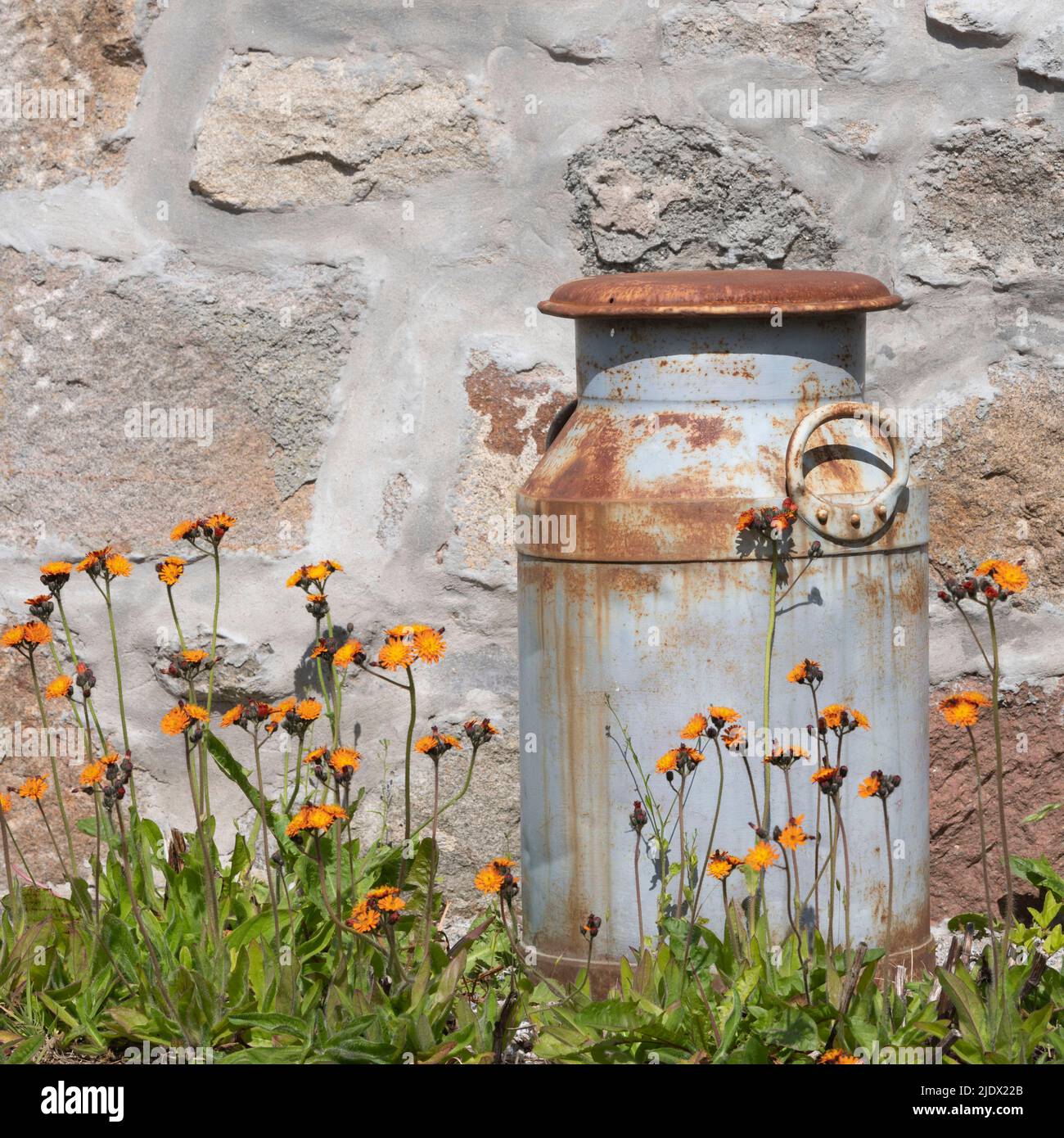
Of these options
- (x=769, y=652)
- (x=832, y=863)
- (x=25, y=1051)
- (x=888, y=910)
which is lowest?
(x=25, y=1051)

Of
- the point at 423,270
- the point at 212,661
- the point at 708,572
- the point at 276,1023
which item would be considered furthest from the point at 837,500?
the point at 276,1023

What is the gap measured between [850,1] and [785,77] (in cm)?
16

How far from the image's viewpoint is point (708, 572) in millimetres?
2104

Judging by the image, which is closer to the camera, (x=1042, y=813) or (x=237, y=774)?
(x=237, y=774)

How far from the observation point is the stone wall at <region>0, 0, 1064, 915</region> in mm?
2412

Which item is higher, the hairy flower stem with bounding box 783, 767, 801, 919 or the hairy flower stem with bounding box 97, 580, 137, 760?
the hairy flower stem with bounding box 97, 580, 137, 760

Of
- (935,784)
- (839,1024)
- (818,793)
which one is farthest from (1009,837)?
(839,1024)

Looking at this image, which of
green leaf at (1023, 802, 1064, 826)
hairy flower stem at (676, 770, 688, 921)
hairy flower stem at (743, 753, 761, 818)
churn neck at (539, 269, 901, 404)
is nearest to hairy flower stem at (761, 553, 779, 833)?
hairy flower stem at (743, 753, 761, 818)

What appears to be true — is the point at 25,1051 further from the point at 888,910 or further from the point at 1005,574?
the point at 1005,574

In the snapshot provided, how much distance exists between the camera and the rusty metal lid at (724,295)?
208 cm

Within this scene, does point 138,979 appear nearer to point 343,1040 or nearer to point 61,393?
point 343,1040

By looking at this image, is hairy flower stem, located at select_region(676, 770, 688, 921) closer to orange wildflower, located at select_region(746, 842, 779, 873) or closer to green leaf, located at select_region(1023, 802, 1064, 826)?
orange wildflower, located at select_region(746, 842, 779, 873)

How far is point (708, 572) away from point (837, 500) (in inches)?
8.9

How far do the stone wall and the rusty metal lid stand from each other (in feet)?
0.96
